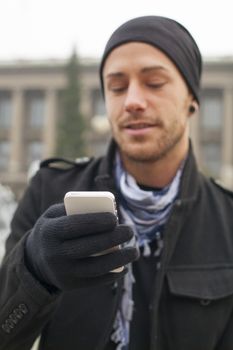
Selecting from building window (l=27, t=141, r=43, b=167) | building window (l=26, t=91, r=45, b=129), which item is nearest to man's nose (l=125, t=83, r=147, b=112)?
building window (l=27, t=141, r=43, b=167)

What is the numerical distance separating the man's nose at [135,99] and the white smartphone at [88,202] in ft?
2.20

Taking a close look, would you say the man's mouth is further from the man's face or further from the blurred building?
the blurred building

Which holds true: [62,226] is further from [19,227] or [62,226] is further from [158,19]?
[158,19]

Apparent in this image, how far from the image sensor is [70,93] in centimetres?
3192

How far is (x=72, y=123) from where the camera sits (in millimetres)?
30641

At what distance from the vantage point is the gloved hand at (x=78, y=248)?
1.45m

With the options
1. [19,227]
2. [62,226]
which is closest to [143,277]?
[19,227]

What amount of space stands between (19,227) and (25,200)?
135 mm

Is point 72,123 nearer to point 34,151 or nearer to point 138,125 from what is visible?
point 34,151

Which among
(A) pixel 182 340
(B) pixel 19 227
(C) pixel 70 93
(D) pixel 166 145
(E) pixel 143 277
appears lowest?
(C) pixel 70 93

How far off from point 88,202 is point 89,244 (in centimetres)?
11

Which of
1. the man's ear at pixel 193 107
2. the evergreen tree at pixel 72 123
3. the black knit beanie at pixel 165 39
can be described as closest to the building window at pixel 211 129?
the evergreen tree at pixel 72 123

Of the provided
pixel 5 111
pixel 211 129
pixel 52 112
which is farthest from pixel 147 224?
pixel 5 111

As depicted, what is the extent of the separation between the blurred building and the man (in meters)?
34.1
